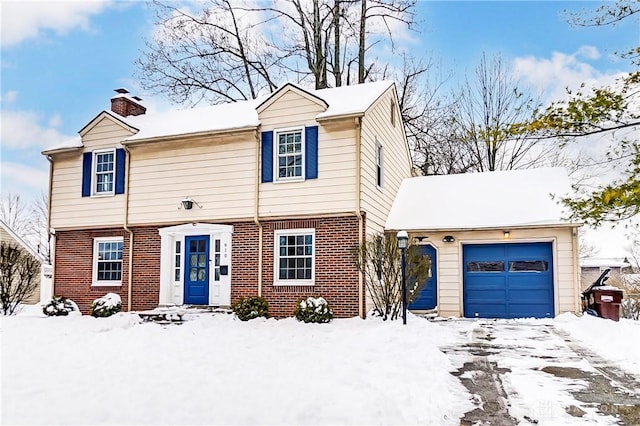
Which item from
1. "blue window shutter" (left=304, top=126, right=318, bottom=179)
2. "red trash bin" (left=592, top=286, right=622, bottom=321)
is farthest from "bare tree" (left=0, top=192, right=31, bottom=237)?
"red trash bin" (left=592, top=286, right=622, bottom=321)

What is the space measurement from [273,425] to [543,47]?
52.2ft

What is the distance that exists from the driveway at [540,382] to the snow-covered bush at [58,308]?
34.7 feet

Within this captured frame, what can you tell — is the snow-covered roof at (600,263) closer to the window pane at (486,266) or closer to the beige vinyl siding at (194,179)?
the window pane at (486,266)

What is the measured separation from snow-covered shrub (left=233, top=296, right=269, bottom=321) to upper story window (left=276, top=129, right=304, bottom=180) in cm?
309

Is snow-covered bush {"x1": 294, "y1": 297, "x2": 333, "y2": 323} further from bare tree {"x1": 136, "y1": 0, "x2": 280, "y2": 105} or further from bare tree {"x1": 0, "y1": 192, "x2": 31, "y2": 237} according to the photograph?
bare tree {"x1": 0, "y1": 192, "x2": 31, "y2": 237}

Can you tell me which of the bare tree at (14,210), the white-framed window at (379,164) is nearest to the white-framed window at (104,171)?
the white-framed window at (379,164)

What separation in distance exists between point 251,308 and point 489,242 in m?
6.39

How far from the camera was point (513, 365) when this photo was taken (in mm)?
6996

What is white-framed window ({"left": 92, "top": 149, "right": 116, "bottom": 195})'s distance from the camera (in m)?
14.5

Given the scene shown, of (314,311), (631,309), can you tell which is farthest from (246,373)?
(631,309)

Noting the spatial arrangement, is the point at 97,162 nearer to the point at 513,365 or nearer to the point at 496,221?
the point at 496,221

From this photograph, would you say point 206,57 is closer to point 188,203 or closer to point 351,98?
point 188,203

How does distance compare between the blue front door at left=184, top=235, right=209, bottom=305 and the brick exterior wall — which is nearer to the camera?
the brick exterior wall

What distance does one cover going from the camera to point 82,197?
14.7m
